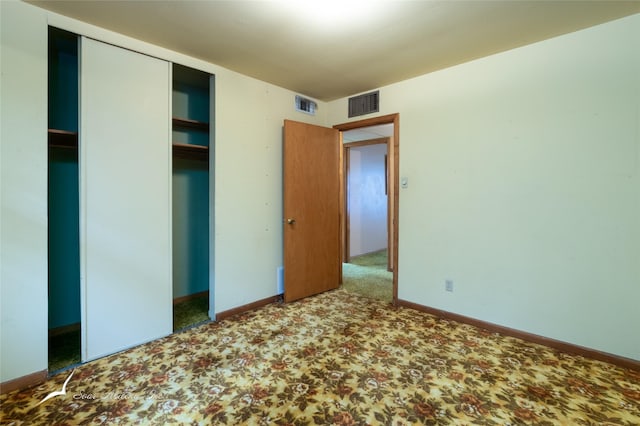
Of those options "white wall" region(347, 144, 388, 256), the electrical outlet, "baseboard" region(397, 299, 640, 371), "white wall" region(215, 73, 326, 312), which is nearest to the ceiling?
"white wall" region(215, 73, 326, 312)

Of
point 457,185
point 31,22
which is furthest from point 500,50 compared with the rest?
point 31,22

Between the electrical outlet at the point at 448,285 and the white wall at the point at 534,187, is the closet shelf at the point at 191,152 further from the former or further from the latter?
the electrical outlet at the point at 448,285

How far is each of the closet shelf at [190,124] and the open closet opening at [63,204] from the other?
2.58ft

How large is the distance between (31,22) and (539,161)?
12.4 feet

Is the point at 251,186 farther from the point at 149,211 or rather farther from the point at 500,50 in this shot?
the point at 500,50

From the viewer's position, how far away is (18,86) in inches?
72.1

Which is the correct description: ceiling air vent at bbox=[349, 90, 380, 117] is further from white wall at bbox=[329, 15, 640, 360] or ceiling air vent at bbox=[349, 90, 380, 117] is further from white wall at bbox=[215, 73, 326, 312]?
white wall at bbox=[215, 73, 326, 312]

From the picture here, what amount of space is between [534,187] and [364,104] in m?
1.97

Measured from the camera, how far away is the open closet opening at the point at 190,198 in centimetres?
311

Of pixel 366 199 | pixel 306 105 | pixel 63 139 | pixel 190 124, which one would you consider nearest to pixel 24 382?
pixel 63 139

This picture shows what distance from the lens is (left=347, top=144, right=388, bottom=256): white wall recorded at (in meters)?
5.60

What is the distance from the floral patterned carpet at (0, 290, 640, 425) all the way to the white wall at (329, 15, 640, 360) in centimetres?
39

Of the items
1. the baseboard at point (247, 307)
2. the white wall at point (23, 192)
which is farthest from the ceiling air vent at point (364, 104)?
the white wall at point (23, 192)

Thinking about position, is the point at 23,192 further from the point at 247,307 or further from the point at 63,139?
the point at 247,307
